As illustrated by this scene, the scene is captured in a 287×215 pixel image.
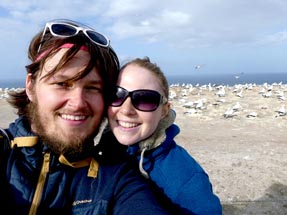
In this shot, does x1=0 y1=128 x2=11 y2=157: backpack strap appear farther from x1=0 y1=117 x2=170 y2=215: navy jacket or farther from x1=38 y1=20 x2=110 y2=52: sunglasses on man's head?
x1=38 y1=20 x2=110 y2=52: sunglasses on man's head

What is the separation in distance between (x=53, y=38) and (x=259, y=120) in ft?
40.8

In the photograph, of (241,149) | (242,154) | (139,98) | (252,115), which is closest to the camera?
(139,98)

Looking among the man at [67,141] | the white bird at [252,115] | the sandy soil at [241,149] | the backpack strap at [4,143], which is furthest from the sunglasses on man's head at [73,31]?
the white bird at [252,115]

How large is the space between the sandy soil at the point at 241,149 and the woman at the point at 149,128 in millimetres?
3405

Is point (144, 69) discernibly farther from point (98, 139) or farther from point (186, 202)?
point (186, 202)

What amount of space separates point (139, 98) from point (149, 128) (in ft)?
0.81

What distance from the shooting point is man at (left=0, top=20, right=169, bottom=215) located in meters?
2.24

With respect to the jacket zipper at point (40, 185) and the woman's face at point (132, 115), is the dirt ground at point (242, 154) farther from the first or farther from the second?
the jacket zipper at point (40, 185)

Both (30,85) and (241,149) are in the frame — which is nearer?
(30,85)

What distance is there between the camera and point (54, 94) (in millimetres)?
2463

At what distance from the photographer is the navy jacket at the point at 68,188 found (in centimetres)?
220

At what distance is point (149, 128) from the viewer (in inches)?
108

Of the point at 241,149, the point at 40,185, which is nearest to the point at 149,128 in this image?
the point at 40,185

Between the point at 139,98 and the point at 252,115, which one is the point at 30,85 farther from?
the point at 252,115
